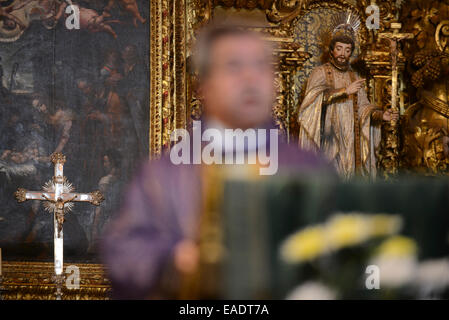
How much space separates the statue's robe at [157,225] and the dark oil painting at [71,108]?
15.7 ft

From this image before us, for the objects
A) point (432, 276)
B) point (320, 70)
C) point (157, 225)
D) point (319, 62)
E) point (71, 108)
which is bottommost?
point (432, 276)

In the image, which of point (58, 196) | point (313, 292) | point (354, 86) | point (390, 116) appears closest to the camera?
point (313, 292)

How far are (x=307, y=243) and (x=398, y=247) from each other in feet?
0.75

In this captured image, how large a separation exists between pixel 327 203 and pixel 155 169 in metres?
0.62

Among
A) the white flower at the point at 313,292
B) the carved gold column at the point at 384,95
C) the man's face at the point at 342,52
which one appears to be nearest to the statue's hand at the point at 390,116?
the carved gold column at the point at 384,95

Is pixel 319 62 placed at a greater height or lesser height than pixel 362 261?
greater

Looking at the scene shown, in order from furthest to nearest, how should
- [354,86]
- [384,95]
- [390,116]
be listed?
[384,95]
[390,116]
[354,86]

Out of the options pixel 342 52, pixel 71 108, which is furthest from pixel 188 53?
pixel 342 52

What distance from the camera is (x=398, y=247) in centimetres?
157

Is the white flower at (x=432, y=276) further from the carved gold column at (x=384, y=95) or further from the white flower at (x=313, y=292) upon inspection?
the carved gold column at (x=384, y=95)

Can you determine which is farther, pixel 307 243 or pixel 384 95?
pixel 384 95

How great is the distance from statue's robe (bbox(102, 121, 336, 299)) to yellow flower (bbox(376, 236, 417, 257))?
8.4 inches

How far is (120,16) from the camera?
6836 millimetres

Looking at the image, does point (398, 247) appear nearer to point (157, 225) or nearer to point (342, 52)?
point (157, 225)
